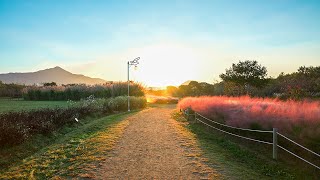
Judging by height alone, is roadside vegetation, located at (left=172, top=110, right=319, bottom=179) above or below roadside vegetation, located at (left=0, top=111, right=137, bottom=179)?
below

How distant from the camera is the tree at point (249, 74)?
4019 centimetres

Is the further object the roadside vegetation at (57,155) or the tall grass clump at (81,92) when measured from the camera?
the tall grass clump at (81,92)

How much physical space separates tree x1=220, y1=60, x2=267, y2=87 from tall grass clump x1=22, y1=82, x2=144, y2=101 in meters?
13.8

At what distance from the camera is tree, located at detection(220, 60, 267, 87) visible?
40.2 metres

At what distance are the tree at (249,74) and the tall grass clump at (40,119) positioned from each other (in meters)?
18.4

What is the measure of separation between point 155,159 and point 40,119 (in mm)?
8873

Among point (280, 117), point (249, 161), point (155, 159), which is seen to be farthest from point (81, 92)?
point (249, 161)

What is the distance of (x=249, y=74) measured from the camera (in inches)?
1597

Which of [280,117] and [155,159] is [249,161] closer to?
[280,117]

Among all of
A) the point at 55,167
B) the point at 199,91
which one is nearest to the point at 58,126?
the point at 55,167

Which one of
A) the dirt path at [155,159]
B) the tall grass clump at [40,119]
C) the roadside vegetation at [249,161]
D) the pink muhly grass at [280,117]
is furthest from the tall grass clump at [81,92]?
the roadside vegetation at [249,161]

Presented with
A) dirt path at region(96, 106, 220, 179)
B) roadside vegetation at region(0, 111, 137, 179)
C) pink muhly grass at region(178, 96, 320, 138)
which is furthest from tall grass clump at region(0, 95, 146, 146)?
pink muhly grass at region(178, 96, 320, 138)

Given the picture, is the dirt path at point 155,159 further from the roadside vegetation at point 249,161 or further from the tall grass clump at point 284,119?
the tall grass clump at point 284,119

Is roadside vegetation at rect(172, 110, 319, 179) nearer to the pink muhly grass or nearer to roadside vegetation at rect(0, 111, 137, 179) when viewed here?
the pink muhly grass
